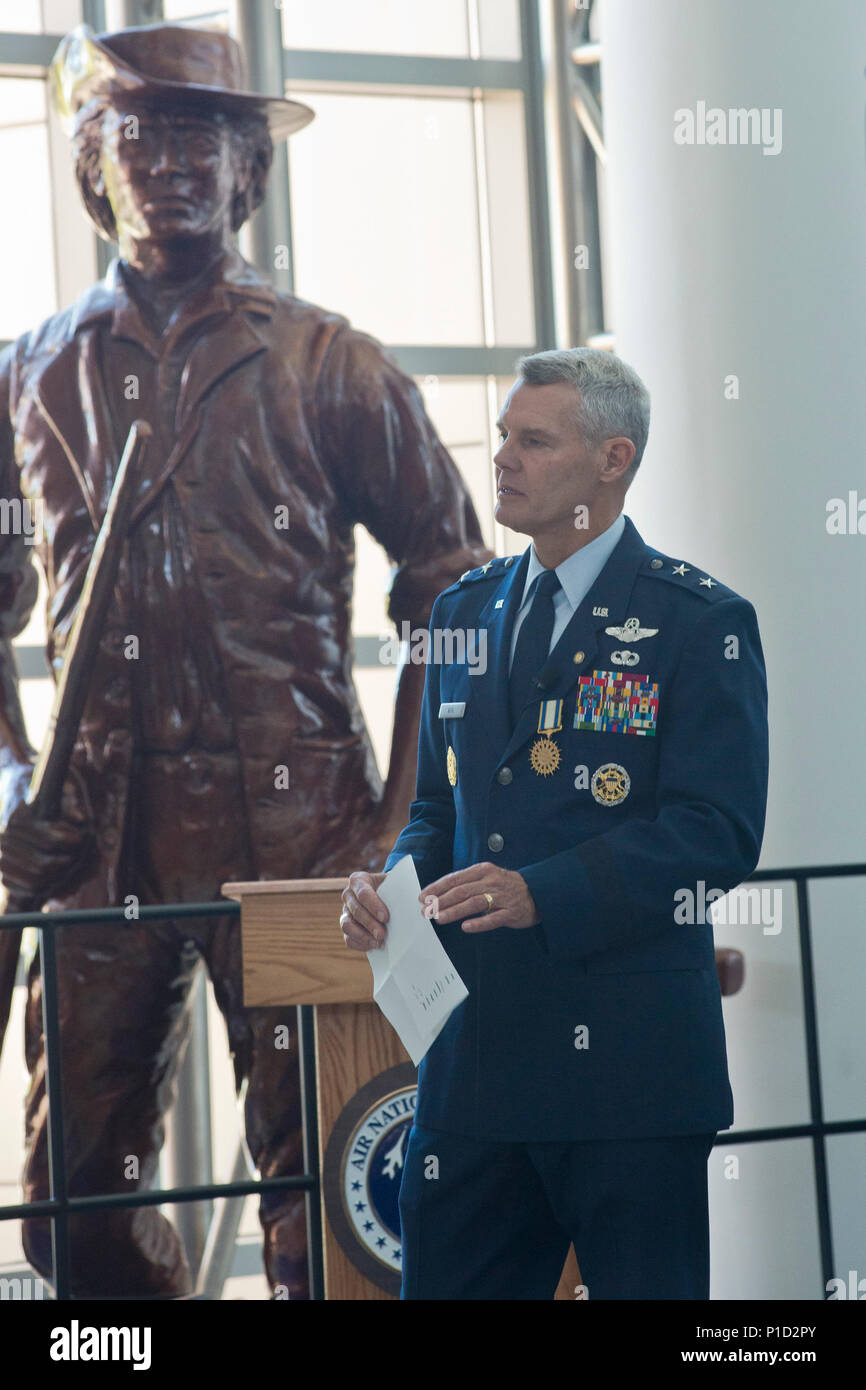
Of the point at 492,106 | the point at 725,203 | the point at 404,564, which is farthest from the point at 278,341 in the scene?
the point at 492,106

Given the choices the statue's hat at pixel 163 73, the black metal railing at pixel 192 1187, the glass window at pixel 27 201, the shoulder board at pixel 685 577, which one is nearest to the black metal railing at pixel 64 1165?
the black metal railing at pixel 192 1187

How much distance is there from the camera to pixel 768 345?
303cm

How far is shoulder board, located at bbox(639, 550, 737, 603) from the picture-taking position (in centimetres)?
164

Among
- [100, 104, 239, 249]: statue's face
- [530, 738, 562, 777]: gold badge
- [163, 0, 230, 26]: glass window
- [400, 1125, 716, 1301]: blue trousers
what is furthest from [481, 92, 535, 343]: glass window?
[400, 1125, 716, 1301]: blue trousers

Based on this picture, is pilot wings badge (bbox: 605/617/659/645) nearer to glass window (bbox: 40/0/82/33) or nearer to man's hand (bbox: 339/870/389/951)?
man's hand (bbox: 339/870/389/951)

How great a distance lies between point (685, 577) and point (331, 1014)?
35.4 inches

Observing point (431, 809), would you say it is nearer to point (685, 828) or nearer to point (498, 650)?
point (498, 650)

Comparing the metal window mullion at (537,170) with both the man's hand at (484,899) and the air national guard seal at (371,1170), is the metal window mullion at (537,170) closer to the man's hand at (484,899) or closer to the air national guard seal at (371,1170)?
the air national guard seal at (371,1170)

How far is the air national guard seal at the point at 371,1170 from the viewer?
2312 millimetres

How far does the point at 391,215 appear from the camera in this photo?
535cm

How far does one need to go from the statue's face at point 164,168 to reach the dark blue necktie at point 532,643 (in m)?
1.81

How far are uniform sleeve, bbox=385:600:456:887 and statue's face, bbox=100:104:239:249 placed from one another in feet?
5.55
